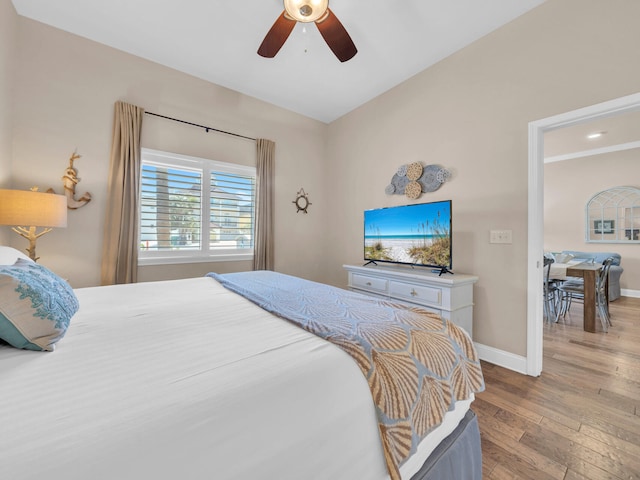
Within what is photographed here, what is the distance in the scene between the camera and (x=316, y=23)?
1.92 meters

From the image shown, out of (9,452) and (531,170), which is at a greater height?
(531,170)

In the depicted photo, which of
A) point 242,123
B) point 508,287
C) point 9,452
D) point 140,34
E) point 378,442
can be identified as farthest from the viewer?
point 242,123

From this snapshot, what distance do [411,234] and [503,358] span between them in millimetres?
1347

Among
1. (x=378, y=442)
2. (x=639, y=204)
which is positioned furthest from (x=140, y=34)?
(x=639, y=204)

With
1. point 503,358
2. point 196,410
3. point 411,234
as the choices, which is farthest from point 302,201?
point 196,410

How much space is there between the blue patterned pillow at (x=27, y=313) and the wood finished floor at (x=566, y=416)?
1.90 meters

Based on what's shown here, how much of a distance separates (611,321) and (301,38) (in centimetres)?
508

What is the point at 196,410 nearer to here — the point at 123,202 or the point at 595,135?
the point at 123,202

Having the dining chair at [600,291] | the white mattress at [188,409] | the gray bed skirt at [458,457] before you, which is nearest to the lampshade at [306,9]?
the white mattress at [188,409]

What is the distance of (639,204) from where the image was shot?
4.98 m

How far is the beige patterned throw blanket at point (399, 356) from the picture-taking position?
802 mm

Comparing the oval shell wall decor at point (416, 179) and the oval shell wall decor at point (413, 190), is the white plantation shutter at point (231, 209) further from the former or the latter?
the oval shell wall decor at point (413, 190)

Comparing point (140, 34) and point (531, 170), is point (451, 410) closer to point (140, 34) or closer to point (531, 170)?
point (531, 170)

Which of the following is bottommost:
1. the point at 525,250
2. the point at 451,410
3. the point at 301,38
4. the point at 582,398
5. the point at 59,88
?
the point at 582,398
